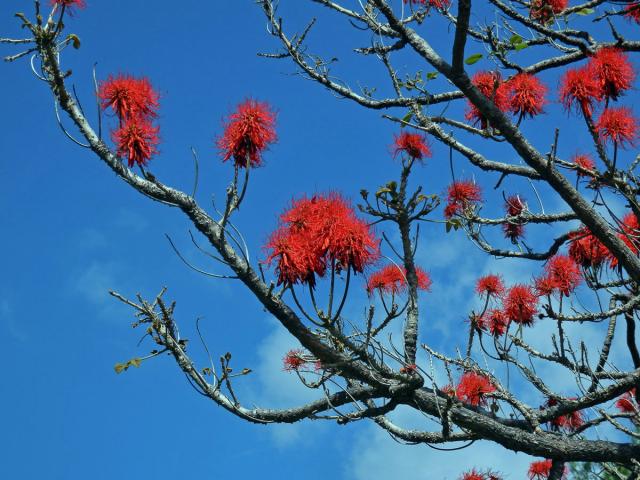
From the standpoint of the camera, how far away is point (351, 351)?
4.77 metres

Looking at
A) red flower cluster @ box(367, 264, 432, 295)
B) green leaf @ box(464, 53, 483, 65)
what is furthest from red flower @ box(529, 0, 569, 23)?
red flower cluster @ box(367, 264, 432, 295)

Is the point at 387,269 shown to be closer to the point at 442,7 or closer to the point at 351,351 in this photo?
the point at 351,351

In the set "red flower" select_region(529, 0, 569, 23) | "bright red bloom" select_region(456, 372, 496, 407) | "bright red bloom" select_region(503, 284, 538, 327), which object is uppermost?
"red flower" select_region(529, 0, 569, 23)

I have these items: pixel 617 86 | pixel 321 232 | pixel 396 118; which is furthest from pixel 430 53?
pixel 321 232

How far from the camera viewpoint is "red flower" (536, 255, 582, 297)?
24.6 feet

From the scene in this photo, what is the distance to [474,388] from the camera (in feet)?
21.3

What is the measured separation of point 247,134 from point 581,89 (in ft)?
9.83

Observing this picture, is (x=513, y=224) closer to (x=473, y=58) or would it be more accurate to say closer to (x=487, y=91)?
(x=487, y=91)

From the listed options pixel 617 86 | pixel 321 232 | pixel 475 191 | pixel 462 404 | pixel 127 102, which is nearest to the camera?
pixel 321 232

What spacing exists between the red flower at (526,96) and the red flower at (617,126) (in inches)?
20.3

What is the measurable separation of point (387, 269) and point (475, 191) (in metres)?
2.04

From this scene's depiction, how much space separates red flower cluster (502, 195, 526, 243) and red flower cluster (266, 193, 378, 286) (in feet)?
10.6

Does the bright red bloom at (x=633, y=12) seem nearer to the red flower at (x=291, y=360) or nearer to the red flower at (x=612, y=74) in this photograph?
the red flower at (x=612, y=74)

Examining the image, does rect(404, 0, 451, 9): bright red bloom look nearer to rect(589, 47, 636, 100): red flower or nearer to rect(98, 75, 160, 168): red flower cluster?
rect(589, 47, 636, 100): red flower
